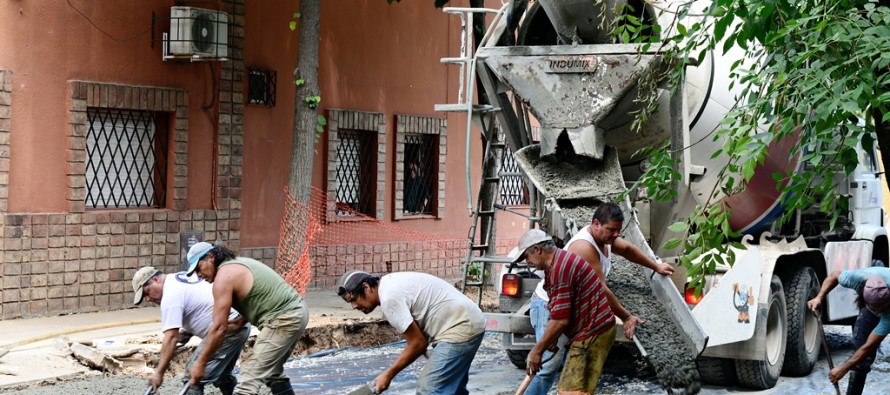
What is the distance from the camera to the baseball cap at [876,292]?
9.05 metres

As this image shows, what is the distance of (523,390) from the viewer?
8734 millimetres

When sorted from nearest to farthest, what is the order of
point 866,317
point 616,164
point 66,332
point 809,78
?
point 809,78, point 866,317, point 616,164, point 66,332

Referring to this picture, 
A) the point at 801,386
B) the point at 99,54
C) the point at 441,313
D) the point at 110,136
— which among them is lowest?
the point at 801,386

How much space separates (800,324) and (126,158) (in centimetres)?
707

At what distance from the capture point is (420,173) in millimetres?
18500

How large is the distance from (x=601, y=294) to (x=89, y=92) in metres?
7.17

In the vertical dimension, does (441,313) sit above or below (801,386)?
above

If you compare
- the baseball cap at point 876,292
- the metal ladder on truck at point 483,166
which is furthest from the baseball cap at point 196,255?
the baseball cap at point 876,292

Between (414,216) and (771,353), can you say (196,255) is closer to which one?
(771,353)

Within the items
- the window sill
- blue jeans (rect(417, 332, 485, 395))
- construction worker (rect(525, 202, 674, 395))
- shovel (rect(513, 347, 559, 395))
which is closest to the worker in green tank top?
blue jeans (rect(417, 332, 485, 395))

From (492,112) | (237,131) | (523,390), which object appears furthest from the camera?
(237,131)

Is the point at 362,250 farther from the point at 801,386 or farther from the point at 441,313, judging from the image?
the point at 441,313

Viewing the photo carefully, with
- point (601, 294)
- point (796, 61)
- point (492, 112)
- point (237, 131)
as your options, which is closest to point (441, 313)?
point (601, 294)

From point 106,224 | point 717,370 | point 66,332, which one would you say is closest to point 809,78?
point 717,370
